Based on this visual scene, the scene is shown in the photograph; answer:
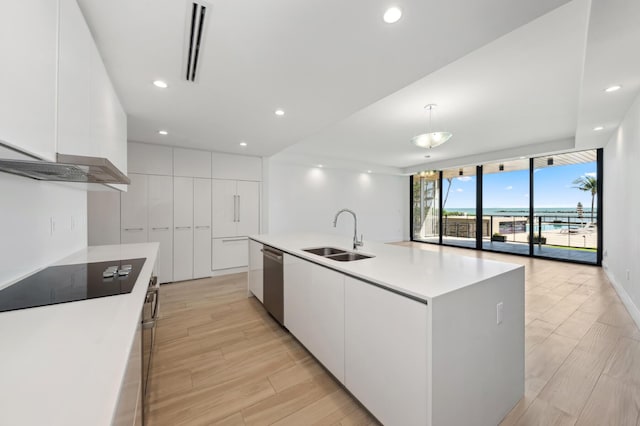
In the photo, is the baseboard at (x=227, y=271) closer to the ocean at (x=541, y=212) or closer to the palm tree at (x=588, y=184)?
the ocean at (x=541, y=212)

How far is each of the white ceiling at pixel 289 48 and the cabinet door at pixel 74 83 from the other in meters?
0.21

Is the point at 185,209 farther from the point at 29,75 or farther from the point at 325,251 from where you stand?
the point at 29,75

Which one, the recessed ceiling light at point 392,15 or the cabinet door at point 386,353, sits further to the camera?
the recessed ceiling light at point 392,15

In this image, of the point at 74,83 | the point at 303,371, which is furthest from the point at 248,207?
the point at 74,83

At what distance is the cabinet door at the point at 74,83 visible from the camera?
45.3 inches

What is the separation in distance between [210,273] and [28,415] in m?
4.47

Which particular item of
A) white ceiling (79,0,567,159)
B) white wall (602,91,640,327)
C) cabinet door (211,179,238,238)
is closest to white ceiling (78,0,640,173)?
white ceiling (79,0,567,159)

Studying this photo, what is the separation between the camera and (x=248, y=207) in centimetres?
500

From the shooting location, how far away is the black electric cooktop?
1.06m

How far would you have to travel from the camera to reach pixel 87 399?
1.68 ft

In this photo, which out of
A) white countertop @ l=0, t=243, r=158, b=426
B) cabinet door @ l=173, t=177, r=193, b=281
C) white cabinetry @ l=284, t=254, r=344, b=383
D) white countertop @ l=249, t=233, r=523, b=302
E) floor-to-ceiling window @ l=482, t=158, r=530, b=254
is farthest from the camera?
floor-to-ceiling window @ l=482, t=158, r=530, b=254

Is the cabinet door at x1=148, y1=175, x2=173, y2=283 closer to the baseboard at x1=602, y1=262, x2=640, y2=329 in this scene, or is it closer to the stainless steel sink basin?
the stainless steel sink basin

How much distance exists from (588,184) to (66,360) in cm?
780

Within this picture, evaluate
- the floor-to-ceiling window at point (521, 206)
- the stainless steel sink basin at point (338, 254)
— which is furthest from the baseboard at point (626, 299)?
the stainless steel sink basin at point (338, 254)
